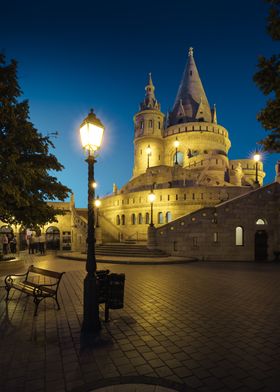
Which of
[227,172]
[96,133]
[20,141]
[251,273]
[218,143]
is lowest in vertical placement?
[251,273]

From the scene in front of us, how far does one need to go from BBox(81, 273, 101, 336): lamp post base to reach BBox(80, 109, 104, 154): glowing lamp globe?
10.5ft

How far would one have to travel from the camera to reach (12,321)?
20.9ft

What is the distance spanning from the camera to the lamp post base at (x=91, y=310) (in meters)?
5.71

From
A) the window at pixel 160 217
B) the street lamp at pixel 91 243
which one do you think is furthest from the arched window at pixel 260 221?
the street lamp at pixel 91 243

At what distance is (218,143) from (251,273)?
45984 millimetres

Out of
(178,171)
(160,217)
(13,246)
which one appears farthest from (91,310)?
(178,171)

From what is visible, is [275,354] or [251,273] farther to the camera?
[251,273]

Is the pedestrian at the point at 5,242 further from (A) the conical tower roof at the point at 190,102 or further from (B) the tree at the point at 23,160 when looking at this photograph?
(A) the conical tower roof at the point at 190,102

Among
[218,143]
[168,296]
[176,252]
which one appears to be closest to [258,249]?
[176,252]

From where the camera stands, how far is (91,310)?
577cm

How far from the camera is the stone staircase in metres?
19.4

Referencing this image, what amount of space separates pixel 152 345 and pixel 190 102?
2385 inches

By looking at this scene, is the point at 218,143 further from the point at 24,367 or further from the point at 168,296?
the point at 24,367

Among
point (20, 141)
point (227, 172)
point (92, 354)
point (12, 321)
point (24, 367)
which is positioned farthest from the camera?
point (227, 172)
